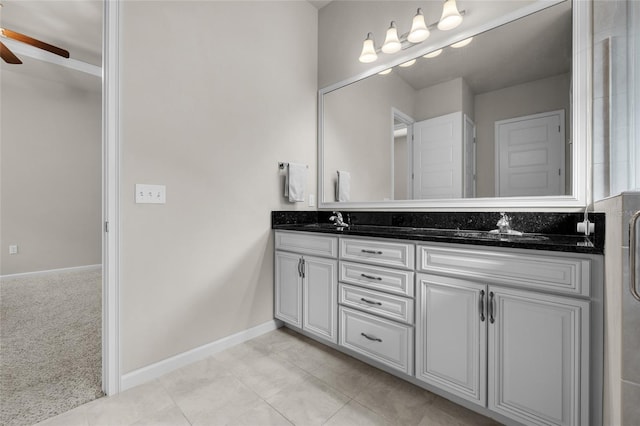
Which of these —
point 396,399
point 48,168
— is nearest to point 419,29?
point 396,399

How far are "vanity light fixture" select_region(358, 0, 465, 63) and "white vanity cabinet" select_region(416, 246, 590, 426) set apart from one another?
4.93ft

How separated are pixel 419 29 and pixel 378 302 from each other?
1.86m

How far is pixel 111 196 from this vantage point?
1543 millimetres

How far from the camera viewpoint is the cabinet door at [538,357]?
1079 mm

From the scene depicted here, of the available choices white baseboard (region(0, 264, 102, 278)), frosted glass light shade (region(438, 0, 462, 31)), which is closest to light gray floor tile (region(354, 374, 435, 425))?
frosted glass light shade (region(438, 0, 462, 31))

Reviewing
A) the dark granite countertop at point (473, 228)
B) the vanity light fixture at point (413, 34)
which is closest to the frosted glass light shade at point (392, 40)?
the vanity light fixture at point (413, 34)

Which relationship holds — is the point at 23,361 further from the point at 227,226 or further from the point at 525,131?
the point at 525,131

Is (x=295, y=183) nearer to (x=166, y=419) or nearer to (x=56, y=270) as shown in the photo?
(x=166, y=419)

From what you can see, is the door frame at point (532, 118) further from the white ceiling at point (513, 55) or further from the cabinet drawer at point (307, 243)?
the cabinet drawer at point (307, 243)

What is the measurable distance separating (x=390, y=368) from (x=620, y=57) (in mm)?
1844

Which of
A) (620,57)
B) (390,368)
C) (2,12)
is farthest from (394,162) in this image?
(2,12)

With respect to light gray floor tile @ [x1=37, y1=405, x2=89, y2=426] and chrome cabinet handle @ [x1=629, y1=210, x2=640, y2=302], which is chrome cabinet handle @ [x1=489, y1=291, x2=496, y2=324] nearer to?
chrome cabinet handle @ [x1=629, y1=210, x2=640, y2=302]

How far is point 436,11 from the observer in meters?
1.95

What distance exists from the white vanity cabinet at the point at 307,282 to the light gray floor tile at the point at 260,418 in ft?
2.06
